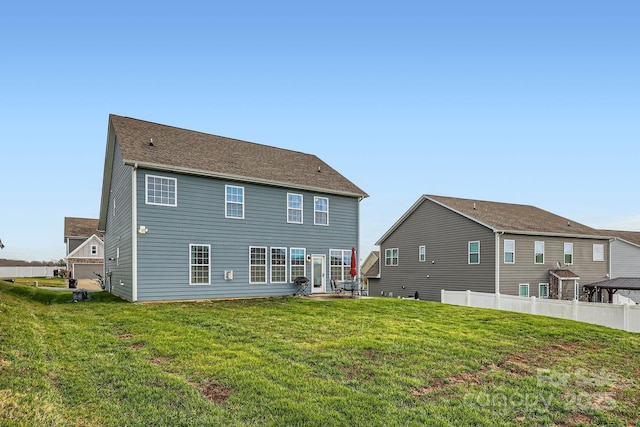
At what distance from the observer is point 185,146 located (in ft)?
59.4

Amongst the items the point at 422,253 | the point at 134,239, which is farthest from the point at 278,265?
the point at 422,253

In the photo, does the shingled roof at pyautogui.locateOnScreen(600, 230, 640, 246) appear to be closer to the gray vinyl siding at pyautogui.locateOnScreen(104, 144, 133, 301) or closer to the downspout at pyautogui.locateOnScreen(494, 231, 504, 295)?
the downspout at pyautogui.locateOnScreen(494, 231, 504, 295)

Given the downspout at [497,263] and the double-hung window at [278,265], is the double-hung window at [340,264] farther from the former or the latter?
the downspout at [497,263]

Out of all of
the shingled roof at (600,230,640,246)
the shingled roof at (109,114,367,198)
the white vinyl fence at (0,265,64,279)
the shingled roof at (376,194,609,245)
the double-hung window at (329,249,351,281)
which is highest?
the shingled roof at (109,114,367,198)

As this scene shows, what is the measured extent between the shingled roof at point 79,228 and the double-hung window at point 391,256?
114 feet

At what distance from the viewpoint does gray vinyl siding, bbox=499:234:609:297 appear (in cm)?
2350

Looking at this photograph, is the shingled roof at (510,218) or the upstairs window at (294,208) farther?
the shingled roof at (510,218)

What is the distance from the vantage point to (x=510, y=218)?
2639 cm

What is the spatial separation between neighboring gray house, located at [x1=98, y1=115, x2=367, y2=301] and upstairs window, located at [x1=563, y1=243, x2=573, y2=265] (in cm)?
1530

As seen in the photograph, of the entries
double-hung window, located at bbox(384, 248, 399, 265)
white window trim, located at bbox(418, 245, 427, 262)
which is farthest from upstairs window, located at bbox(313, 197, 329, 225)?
double-hung window, located at bbox(384, 248, 399, 265)

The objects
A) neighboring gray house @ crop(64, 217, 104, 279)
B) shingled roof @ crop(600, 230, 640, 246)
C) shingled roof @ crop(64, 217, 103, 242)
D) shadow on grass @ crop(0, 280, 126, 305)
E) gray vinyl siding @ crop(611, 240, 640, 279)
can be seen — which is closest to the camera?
shadow on grass @ crop(0, 280, 126, 305)

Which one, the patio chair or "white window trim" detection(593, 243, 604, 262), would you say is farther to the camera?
"white window trim" detection(593, 243, 604, 262)

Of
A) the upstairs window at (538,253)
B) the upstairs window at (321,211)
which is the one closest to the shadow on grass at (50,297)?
the upstairs window at (321,211)

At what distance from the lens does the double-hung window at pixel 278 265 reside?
1827 cm
